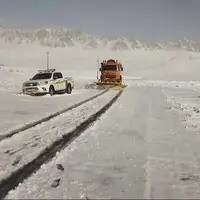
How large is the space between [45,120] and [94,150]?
554cm

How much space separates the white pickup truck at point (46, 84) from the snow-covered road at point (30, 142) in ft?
47.9

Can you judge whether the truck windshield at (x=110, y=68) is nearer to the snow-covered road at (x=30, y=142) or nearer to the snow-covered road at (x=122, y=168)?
the snow-covered road at (x=30, y=142)

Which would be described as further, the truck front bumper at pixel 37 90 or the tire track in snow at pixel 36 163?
the truck front bumper at pixel 37 90

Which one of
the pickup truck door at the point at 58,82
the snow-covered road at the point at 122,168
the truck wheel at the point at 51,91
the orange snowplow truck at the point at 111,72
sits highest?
the orange snowplow truck at the point at 111,72

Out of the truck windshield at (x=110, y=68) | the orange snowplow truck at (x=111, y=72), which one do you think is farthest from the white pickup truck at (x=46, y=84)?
the truck windshield at (x=110, y=68)

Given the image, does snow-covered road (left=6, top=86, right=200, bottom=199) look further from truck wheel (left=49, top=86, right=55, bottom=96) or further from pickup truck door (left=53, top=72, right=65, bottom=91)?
pickup truck door (left=53, top=72, right=65, bottom=91)

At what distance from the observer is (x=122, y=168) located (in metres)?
7.08

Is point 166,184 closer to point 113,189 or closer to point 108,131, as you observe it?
point 113,189

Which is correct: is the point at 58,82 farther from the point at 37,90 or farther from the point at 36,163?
the point at 36,163

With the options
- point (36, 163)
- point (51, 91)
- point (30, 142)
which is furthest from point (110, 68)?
point (36, 163)

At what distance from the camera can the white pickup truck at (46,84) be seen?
28.5 metres

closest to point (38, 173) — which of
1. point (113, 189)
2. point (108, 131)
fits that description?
point (113, 189)

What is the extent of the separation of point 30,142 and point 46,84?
1937 centimetres

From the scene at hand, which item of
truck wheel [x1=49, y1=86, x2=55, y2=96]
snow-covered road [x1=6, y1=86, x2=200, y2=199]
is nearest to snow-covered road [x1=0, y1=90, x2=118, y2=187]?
snow-covered road [x1=6, y1=86, x2=200, y2=199]
